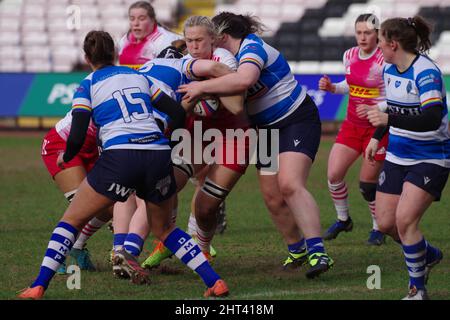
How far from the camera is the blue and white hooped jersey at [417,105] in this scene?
625 centimetres

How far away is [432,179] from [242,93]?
153 cm

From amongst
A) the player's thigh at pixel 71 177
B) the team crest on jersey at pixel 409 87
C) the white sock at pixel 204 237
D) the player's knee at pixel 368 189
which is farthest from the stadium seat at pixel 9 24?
the team crest on jersey at pixel 409 87

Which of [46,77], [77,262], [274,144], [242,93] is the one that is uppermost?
[242,93]

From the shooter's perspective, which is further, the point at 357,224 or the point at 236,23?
the point at 357,224

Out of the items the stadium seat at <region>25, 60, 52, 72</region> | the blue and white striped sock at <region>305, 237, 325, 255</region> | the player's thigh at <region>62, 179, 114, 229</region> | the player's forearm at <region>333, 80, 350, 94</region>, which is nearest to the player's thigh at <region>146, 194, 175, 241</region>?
the player's thigh at <region>62, 179, 114, 229</region>

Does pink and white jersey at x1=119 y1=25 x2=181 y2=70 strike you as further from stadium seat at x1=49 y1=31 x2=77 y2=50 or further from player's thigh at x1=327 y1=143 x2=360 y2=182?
stadium seat at x1=49 y1=31 x2=77 y2=50

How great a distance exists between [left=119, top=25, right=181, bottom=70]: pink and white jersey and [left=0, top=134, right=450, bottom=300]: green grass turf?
1842 mm

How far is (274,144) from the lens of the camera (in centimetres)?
753

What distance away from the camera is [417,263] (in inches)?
248

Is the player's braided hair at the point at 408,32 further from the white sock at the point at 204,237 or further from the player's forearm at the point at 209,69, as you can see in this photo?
the white sock at the point at 204,237

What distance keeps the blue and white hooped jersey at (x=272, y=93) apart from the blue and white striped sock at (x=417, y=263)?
5.51 feet

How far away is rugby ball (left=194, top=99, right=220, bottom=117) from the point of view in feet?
24.2
